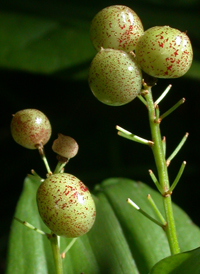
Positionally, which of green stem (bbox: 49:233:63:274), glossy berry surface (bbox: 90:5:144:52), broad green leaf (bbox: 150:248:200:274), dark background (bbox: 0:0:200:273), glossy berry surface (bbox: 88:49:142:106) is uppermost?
glossy berry surface (bbox: 90:5:144:52)

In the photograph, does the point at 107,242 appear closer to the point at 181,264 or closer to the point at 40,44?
the point at 181,264

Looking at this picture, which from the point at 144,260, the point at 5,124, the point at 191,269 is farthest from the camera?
the point at 5,124

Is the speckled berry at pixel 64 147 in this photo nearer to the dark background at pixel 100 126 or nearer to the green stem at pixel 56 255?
the green stem at pixel 56 255

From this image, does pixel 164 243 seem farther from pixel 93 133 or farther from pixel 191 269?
pixel 93 133

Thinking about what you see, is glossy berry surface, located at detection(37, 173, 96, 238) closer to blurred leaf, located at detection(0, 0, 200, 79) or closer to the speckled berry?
the speckled berry

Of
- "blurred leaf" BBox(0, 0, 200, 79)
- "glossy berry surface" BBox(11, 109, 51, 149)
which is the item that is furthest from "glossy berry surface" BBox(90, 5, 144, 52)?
"blurred leaf" BBox(0, 0, 200, 79)

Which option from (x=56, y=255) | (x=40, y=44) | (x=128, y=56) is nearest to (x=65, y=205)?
(x=56, y=255)

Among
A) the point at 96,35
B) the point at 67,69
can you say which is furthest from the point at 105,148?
the point at 96,35
